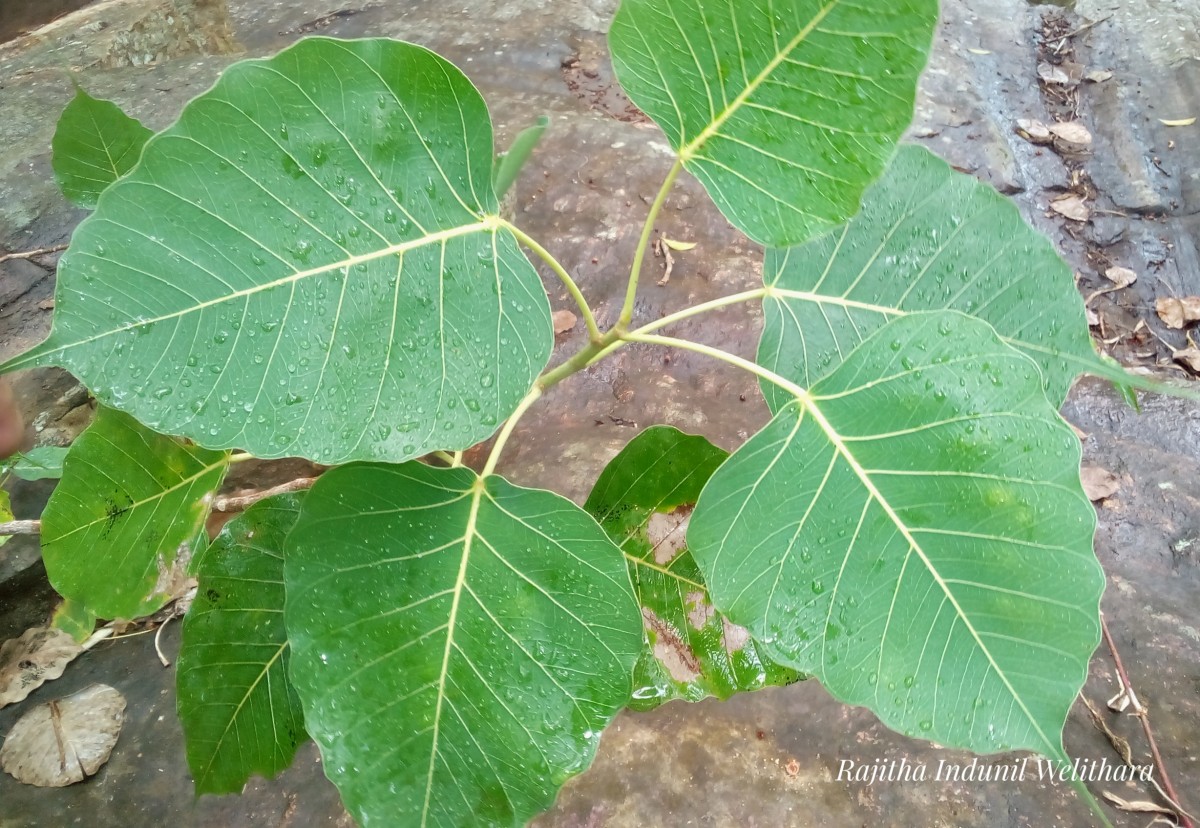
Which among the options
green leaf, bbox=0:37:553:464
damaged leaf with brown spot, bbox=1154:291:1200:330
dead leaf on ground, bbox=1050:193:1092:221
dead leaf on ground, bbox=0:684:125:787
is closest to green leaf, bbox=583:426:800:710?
green leaf, bbox=0:37:553:464


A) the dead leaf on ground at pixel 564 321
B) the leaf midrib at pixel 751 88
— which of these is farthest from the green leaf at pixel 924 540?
the dead leaf on ground at pixel 564 321

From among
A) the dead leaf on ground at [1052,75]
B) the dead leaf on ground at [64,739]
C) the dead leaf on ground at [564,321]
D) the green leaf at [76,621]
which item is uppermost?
the green leaf at [76,621]

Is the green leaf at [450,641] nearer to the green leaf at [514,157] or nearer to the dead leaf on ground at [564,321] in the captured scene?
the green leaf at [514,157]

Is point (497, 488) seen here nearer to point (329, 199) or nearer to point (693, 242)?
point (329, 199)

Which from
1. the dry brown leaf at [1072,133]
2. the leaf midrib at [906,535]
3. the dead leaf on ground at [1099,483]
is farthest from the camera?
the dry brown leaf at [1072,133]

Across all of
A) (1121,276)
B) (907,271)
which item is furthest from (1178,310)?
(907,271)

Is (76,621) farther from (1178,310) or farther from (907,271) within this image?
(1178,310)
